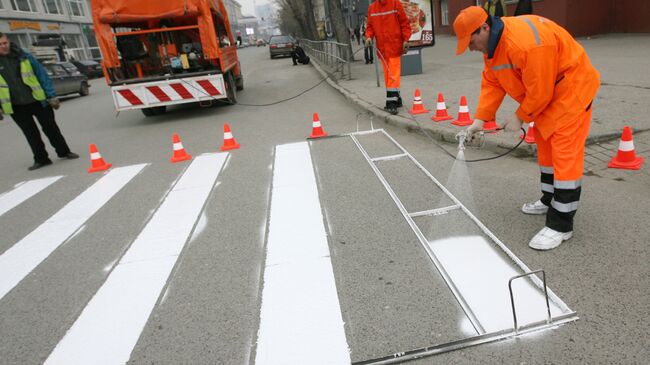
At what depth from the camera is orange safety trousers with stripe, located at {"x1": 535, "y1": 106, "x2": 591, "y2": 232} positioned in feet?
9.70

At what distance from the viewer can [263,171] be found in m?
5.74

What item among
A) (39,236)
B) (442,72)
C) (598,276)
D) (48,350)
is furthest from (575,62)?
(442,72)

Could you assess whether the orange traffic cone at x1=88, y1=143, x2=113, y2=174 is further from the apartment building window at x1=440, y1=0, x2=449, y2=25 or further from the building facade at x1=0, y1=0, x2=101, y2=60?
the apartment building window at x1=440, y1=0, x2=449, y2=25

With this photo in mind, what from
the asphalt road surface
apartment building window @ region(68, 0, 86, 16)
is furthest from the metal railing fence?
apartment building window @ region(68, 0, 86, 16)

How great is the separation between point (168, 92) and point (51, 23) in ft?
132

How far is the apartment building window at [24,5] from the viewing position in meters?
35.9

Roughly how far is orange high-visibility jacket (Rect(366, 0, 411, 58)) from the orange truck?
3863 mm

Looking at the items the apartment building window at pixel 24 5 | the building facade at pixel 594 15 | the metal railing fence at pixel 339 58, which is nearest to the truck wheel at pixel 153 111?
the metal railing fence at pixel 339 58

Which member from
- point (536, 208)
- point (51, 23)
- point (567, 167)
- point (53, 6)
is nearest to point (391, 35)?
point (536, 208)

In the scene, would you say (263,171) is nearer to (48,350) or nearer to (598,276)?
(48,350)

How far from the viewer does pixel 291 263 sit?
10.9 feet

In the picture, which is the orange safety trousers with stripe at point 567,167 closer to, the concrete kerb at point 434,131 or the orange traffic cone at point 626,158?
the orange traffic cone at point 626,158

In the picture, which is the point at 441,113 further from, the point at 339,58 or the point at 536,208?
the point at 339,58

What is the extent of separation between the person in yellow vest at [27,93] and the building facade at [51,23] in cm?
2684
